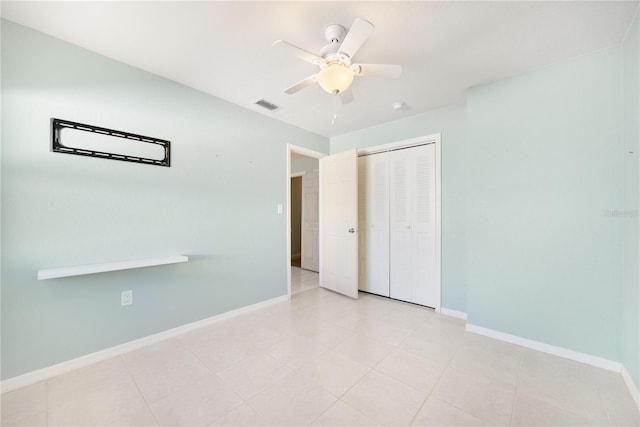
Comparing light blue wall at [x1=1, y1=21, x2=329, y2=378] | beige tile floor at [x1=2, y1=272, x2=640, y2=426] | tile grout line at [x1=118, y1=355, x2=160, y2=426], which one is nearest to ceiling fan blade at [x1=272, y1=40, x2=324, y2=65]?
light blue wall at [x1=1, y1=21, x2=329, y2=378]

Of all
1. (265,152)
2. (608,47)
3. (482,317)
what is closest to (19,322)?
(265,152)

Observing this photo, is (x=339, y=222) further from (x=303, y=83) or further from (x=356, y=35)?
(x=356, y=35)

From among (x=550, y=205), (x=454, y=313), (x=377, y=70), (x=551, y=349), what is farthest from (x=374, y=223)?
(x=377, y=70)

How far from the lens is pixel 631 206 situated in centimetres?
168

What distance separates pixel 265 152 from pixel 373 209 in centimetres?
165

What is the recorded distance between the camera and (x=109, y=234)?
204 cm

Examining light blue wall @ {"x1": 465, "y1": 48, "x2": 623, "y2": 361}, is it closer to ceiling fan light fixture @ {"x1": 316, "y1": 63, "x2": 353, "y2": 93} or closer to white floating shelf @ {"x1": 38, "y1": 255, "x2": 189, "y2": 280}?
ceiling fan light fixture @ {"x1": 316, "y1": 63, "x2": 353, "y2": 93}

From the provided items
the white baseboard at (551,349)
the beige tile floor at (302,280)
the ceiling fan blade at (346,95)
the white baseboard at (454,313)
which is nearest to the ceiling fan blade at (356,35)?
the ceiling fan blade at (346,95)

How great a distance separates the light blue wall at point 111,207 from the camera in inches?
67.2

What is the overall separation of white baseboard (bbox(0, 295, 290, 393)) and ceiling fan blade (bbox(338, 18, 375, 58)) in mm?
2690

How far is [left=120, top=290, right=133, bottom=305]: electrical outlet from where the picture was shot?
211cm

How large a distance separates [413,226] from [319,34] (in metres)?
2.33

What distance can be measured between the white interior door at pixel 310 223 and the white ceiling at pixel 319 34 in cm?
287

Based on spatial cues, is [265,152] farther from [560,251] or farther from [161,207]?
[560,251]
